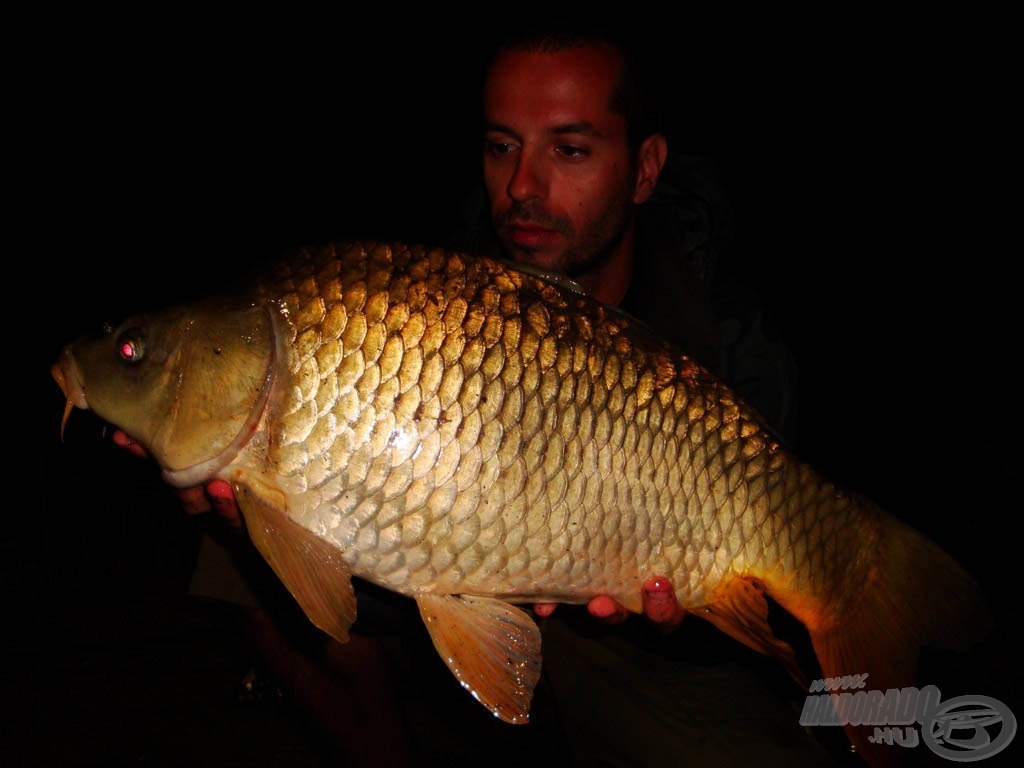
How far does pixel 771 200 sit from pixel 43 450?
37.0 ft

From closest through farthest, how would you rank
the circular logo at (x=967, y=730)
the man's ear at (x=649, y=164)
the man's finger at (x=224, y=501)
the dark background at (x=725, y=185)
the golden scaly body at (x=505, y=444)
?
the golden scaly body at (x=505, y=444), the man's finger at (x=224, y=501), the circular logo at (x=967, y=730), the man's ear at (x=649, y=164), the dark background at (x=725, y=185)

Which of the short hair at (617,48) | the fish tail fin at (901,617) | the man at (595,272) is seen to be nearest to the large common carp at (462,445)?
the fish tail fin at (901,617)

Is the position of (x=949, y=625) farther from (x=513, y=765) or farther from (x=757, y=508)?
(x=513, y=765)

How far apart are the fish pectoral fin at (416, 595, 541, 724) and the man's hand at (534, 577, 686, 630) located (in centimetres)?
12

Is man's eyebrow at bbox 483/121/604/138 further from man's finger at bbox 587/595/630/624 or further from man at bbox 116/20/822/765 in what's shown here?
man's finger at bbox 587/595/630/624

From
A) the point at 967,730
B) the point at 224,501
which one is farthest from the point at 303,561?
the point at 967,730

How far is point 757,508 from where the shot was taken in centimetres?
115

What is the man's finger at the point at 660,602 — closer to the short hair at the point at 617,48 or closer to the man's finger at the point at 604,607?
the man's finger at the point at 604,607

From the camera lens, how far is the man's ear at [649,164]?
6.19 ft

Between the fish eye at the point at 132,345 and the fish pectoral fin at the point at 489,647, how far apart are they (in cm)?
55

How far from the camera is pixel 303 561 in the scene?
3.33 feet

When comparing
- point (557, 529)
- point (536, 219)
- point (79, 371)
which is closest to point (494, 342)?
point (557, 529)

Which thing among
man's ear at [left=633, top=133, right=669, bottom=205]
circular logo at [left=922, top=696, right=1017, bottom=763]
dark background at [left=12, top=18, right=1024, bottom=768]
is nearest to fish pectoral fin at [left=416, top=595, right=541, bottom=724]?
circular logo at [left=922, top=696, right=1017, bottom=763]

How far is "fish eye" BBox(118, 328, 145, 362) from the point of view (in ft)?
3.49
